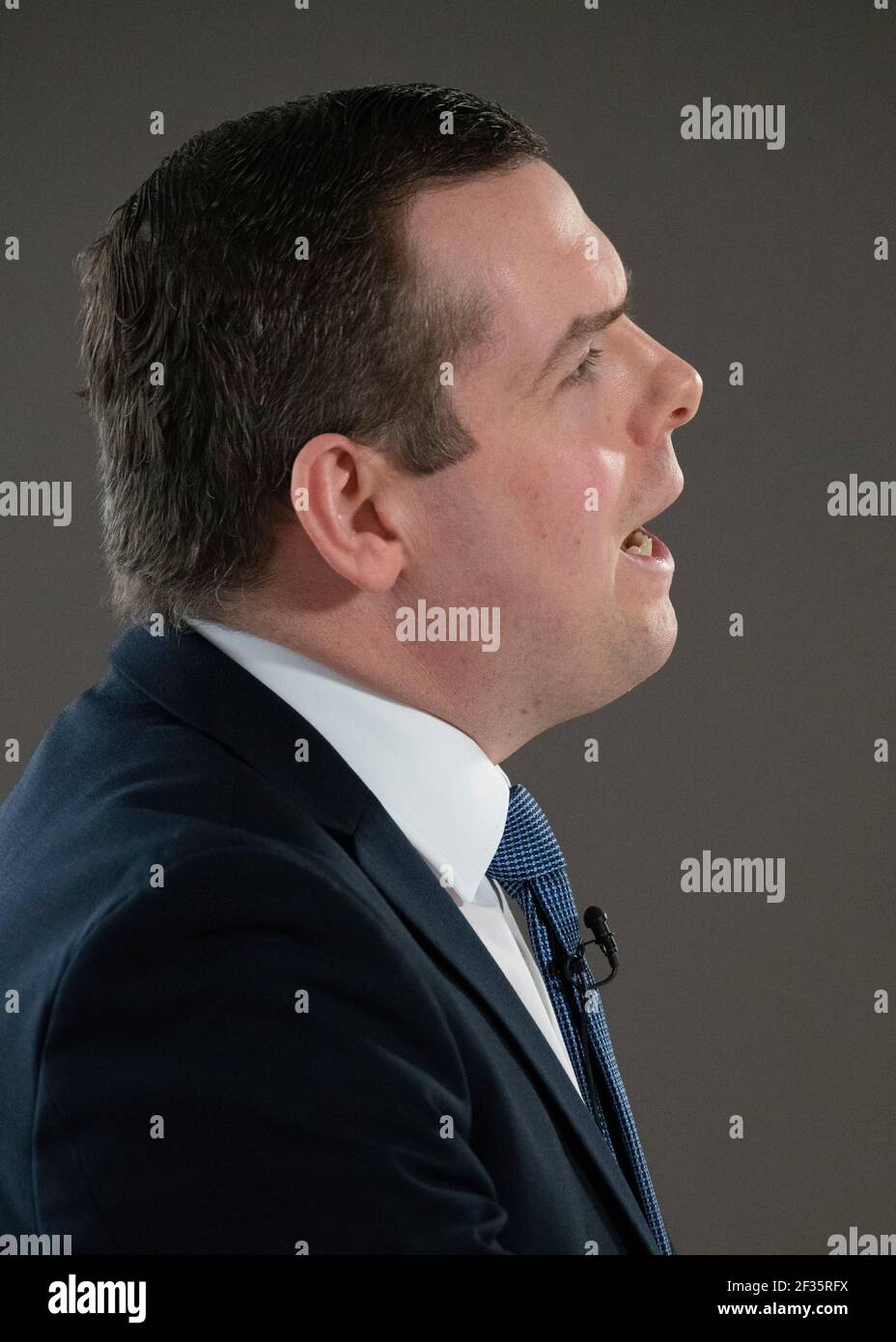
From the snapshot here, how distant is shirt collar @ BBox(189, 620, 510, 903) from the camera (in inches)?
46.3

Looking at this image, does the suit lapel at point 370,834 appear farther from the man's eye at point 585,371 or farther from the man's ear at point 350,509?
the man's eye at point 585,371

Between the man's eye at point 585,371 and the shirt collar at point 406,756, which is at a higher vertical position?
the man's eye at point 585,371

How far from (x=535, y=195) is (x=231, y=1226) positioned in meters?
0.84

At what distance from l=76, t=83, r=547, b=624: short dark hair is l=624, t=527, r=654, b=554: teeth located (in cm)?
20

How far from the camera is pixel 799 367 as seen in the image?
269 cm

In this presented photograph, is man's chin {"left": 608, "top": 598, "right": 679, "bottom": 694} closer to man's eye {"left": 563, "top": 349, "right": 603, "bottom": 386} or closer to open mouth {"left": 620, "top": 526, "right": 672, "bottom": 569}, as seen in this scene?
open mouth {"left": 620, "top": 526, "right": 672, "bottom": 569}

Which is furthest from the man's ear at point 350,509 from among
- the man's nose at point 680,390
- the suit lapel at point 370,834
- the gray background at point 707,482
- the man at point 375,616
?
the gray background at point 707,482

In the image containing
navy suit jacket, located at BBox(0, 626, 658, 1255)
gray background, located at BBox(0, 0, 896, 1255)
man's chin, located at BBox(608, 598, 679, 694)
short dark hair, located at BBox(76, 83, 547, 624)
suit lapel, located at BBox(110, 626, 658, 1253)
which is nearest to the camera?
navy suit jacket, located at BBox(0, 626, 658, 1255)

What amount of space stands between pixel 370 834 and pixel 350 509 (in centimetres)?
28

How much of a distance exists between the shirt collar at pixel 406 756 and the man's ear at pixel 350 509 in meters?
0.09

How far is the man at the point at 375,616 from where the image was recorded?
37.0 inches

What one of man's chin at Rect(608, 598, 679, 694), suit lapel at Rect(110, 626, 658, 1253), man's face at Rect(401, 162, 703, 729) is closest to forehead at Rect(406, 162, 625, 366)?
man's face at Rect(401, 162, 703, 729)

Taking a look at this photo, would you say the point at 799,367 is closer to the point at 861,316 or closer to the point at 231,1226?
the point at 861,316
